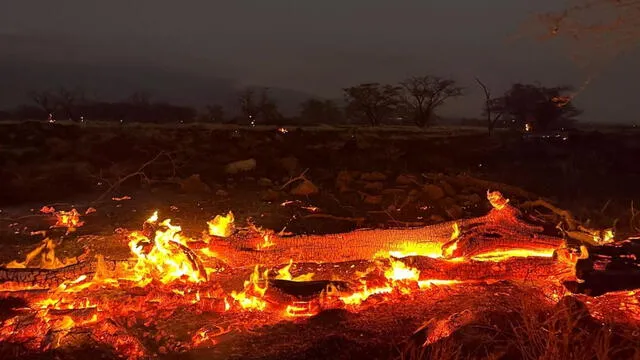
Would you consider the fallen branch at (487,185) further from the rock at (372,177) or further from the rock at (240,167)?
the rock at (240,167)

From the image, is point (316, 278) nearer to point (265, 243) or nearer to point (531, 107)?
point (265, 243)

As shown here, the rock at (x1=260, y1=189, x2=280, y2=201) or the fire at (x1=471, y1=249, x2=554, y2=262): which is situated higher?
the fire at (x1=471, y1=249, x2=554, y2=262)

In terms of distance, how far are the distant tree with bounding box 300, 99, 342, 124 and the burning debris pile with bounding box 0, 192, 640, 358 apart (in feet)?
163

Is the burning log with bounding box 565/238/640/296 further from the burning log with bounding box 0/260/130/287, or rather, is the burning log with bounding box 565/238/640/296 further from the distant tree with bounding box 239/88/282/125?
the distant tree with bounding box 239/88/282/125

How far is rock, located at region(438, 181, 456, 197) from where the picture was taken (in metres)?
9.51

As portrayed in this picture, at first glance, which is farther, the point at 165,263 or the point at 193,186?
the point at 193,186

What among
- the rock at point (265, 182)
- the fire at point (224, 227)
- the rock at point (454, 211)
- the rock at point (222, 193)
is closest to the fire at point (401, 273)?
the fire at point (224, 227)

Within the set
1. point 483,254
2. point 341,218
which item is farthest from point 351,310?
point 341,218

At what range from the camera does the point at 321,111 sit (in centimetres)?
5688

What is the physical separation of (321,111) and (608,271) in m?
53.3

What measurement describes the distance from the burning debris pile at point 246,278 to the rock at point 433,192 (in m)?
3.55

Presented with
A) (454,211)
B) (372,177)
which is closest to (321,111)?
(372,177)

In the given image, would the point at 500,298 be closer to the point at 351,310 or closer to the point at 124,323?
the point at 351,310

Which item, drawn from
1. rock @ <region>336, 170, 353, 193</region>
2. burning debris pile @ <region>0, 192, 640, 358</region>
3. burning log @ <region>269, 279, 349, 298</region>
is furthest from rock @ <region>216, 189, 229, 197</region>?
burning log @ <region>269, 279, 349, 298</region>
